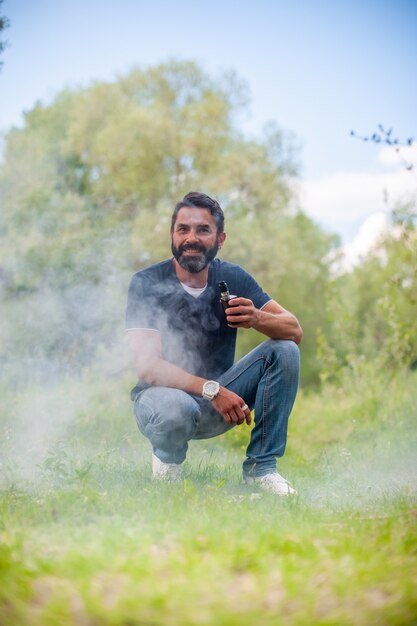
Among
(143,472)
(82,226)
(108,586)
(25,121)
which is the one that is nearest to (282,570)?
(108,586)

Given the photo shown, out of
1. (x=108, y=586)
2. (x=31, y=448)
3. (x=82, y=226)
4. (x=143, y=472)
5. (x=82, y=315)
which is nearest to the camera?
(x=108, y=586)

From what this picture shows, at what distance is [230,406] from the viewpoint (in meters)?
3.46

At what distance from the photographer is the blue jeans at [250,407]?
11.2 ft

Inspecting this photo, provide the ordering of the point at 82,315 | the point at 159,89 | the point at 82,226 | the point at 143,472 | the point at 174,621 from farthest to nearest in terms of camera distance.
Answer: the point at 159,89 → the point at 82,226 → the point at 82,315 → the point at 143,472 → the point at 174,621

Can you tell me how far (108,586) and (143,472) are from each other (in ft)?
5.41

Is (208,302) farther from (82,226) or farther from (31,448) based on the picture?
(82,226)

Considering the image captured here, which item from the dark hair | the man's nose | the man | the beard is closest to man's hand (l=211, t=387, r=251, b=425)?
the man

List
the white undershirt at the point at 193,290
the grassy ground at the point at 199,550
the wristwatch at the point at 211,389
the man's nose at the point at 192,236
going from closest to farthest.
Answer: the grassy ground at the point at 199,550
the wristwatch at the point at 211,389
the man's nose at the point at 192,236
the white undershirt at the point at 193,290

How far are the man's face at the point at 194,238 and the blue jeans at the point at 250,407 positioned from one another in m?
0.61

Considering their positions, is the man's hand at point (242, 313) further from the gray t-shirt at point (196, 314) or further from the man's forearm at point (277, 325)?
the gray t-shirt at point (196, 314)

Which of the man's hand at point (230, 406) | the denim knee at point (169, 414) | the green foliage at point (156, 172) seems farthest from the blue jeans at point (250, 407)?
the green foliage at point (156, 172)

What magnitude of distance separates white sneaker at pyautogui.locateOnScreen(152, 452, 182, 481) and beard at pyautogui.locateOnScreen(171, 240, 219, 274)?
107 cm

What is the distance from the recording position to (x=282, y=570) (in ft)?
7.21

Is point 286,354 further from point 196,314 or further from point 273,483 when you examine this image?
point 273,483
